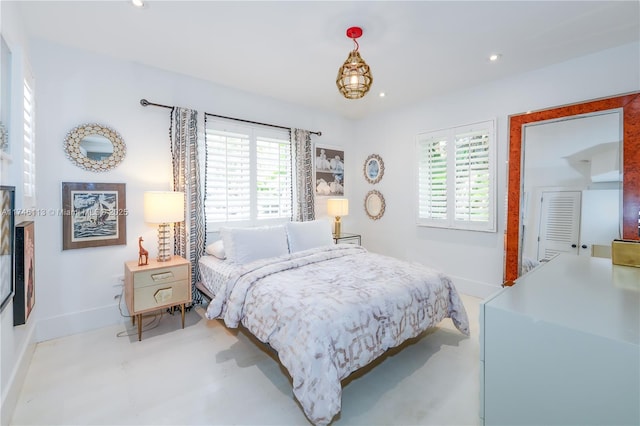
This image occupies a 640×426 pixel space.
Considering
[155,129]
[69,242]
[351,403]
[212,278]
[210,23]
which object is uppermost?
[210,23]

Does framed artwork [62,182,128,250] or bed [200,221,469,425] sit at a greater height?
framed artwork [62,182,128,250]

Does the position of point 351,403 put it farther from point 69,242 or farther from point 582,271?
point 69,242

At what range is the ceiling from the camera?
2156 mm

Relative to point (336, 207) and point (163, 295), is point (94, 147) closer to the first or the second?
point (163, 295)

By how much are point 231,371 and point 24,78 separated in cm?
259

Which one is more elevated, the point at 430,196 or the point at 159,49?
the point at 159,49

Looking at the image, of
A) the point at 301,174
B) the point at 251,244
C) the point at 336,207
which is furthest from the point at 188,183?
the point at 336,207

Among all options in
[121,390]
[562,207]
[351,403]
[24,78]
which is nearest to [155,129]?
[24,78]

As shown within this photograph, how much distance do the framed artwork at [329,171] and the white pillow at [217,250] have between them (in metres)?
A: 1.88

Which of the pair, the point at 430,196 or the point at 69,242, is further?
the point at 430,196

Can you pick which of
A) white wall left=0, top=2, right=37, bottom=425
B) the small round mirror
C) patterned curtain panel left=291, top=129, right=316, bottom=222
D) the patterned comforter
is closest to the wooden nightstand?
the patterned comforter

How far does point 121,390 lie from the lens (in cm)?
197

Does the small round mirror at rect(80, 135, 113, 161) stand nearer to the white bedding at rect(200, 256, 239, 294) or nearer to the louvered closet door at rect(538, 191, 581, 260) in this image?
the white bedding at rect(200, 256, 239, 294)

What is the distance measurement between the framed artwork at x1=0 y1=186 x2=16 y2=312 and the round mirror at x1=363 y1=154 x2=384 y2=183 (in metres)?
4.17
